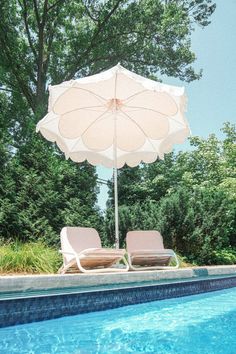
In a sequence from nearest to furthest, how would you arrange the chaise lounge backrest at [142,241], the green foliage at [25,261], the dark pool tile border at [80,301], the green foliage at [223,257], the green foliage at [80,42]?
the dark pool tile border at [80,301] < the green foliage at [25,261] < the chaise lounge backrest at [142,241] < the green foliage at [223,257] < the green foliage at [80,42]

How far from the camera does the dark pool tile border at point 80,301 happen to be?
4152mm

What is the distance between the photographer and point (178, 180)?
19.5 m

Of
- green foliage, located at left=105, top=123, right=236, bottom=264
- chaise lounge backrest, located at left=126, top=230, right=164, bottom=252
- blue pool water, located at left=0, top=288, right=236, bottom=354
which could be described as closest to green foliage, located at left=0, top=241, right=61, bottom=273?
chaise lounge backrest, located at left=126, top=230, right=164, bottom=252

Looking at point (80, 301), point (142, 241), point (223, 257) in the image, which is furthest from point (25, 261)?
point (223, 257)

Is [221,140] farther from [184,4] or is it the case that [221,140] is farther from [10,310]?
[10,310]

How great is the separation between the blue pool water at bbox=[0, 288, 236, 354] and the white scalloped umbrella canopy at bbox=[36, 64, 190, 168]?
3518 millimetres

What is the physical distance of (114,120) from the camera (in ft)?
27.3

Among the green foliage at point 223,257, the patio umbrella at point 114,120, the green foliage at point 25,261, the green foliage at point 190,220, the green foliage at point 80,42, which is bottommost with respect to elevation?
the green foliage at point 25,261

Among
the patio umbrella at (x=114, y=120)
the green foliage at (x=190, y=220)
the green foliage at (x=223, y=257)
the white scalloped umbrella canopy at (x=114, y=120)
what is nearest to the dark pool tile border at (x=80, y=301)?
the patio umbrella at (x=114, y=120)

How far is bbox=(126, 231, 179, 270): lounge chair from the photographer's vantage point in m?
7.36

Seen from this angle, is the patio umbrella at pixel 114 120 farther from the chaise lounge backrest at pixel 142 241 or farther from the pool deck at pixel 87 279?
the pool deck at pixel 87 279

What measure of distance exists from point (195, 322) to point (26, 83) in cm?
1834

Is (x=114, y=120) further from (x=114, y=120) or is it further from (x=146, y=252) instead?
(x=146, y=252)

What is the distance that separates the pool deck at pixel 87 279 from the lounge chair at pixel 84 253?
1.85 ft
